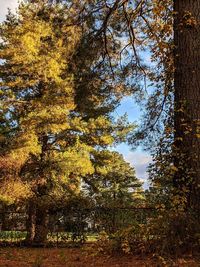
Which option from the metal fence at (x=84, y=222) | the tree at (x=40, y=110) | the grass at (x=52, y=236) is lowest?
the grass at (x=52, y=236)

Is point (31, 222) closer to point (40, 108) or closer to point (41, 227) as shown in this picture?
point (41, 227)

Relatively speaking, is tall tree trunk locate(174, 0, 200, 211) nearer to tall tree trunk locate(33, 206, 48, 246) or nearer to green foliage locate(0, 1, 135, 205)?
green foliage locate(0, 1, 135, 205)

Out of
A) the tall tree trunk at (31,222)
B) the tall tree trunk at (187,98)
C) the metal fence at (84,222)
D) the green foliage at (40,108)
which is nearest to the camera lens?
the tall tree trunk at (187,98)

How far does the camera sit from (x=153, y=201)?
7281mm

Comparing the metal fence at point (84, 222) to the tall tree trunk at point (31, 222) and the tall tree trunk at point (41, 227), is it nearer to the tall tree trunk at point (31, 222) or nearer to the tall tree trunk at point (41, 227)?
the tall tree trunk at point (41, 227)

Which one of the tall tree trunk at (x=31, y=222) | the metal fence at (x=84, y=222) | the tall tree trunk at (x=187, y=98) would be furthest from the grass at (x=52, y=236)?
the tall tree trunk at (x=187, y=98)

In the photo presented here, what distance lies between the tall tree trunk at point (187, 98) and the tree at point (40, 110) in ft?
18.5

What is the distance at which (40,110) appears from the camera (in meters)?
15.7

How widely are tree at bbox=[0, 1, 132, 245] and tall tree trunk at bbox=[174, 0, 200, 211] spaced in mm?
5642

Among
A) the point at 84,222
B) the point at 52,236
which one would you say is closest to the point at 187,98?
the point at 84,222

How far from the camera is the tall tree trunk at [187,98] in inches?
269

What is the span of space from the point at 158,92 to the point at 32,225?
9083 millimetres

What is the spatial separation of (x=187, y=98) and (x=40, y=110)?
9.31 metres

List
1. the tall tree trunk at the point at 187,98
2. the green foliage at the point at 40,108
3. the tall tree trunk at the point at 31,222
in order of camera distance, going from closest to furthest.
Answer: the tall tree trunk at the point at 187,98 → the green foliage at the point at 40,108 → the tall tree trunk at the point at 31,222
